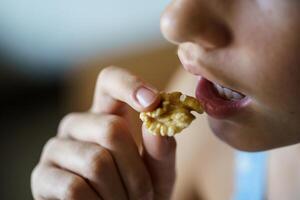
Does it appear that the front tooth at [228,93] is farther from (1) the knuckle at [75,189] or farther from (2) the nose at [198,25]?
(1) the knuckle at [75,189]

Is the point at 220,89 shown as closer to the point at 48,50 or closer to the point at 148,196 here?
the point at 148,196

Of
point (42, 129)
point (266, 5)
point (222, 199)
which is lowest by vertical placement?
point (42, 129)

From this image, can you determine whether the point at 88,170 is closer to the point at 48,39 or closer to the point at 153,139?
the point at 153,139

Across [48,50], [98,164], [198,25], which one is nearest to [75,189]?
[98,164]

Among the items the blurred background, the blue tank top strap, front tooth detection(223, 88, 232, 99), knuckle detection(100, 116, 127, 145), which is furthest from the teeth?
the blurred background

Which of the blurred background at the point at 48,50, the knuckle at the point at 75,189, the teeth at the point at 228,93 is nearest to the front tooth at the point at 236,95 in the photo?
the teeth at the point at 228,93

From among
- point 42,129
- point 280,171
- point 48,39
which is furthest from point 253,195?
point 48,39
